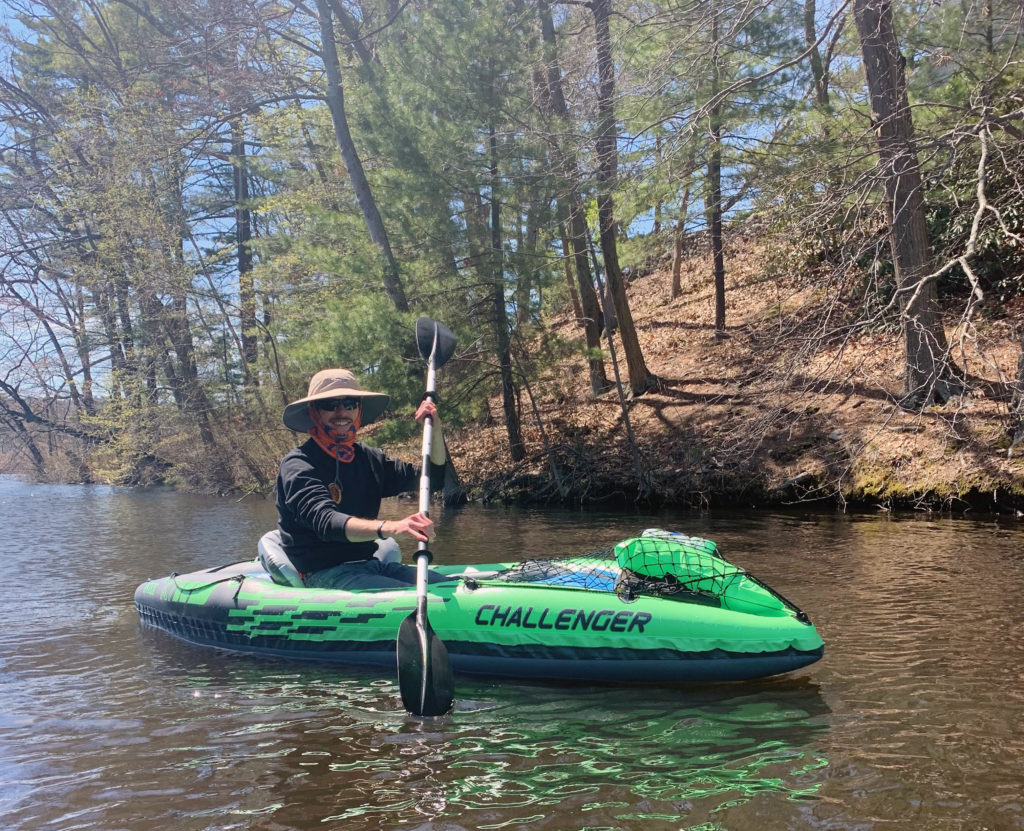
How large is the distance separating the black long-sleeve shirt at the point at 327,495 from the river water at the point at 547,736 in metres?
0.70

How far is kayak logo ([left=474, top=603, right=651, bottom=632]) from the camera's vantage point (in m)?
4.21

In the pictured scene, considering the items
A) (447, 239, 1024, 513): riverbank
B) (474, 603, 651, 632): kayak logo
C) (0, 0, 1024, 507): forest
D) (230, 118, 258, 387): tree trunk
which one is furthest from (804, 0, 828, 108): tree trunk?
(230, 118, 258, 387): tree trunk

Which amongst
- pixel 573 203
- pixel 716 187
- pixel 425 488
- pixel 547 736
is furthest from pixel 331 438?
pixel 716 187

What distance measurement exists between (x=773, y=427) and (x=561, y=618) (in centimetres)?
728

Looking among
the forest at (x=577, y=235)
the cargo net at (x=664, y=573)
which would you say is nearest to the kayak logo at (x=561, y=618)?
the cargo net at (x=664, y=573)

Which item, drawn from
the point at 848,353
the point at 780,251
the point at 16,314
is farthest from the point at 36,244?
the point at 848,353

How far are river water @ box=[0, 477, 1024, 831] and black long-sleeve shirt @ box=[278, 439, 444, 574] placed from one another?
70 cm

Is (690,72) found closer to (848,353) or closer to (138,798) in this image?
(848,353)

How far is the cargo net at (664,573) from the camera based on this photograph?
438cm

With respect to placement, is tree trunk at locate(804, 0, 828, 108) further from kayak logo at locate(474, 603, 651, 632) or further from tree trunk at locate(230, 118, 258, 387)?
tree trunk at locate(230, 118, 258, 387)

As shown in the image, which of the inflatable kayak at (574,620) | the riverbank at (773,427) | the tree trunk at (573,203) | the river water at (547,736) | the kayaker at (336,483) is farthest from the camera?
the tree trunk at (573,203)

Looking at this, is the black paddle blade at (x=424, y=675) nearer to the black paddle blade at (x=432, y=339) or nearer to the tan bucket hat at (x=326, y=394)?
the tan bucket hat at (x=326, y=394)

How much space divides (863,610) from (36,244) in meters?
20.4

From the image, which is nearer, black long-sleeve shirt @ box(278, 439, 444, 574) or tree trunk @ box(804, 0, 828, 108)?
black long-sleeve shirt @ box(278, 439, 444, 574)
